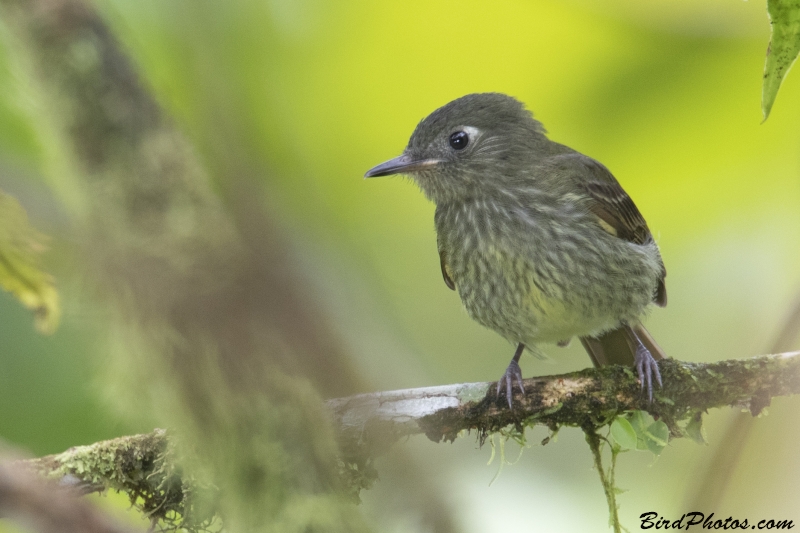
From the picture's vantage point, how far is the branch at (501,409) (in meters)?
2.34

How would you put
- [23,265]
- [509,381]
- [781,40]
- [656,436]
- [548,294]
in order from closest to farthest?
[781,40] → [23,265] → [656,436] → [509,381] → [548,294]

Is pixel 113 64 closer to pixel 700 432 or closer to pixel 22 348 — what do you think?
pixel 22 348

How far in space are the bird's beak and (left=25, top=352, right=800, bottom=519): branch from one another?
1.11 m

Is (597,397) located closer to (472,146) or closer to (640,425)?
(640,425)

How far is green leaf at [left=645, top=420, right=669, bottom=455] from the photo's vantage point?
103 inches

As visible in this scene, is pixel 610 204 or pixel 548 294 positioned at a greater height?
pixel 610 204

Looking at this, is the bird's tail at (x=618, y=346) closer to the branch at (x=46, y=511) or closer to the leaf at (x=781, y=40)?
the leaf at (x=781, y=40)

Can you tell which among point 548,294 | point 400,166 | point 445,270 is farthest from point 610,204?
point 400,166

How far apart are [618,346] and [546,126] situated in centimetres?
120

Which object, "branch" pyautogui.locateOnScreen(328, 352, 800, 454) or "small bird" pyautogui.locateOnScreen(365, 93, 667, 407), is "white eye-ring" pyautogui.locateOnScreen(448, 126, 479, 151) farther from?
"branch" pyautogui.locateOnScreen(328, 352, 800, 454)

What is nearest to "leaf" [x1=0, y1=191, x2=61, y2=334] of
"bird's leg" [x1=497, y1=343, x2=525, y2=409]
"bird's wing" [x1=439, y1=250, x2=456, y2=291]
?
"bird's leg" [x1=497, y1=343, x2=525, y2=409]

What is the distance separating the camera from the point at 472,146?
3.84 meters

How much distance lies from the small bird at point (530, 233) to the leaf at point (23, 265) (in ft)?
7.15

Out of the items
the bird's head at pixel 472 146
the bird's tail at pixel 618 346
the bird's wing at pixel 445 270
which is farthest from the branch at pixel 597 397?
the bird's head at pixel 472 146
